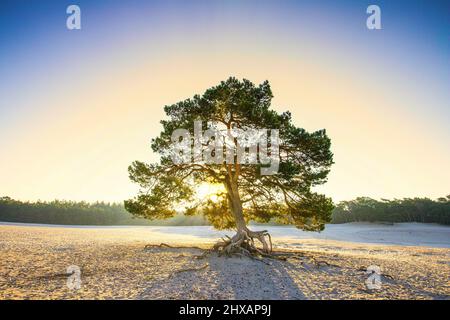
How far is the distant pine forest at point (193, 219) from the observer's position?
55.4 metres

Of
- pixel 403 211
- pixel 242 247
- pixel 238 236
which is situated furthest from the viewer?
pixel 403 211

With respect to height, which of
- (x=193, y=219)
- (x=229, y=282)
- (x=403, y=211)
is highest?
(x=229, y=282)

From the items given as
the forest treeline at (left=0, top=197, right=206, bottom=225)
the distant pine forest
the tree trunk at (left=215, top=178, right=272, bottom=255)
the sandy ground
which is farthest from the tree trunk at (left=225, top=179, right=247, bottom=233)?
the forest treeline at (left=0, top=197, right=206, bottom=225)

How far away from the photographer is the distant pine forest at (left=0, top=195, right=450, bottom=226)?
55416mm

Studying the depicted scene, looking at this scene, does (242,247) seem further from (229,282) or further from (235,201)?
(229,282)

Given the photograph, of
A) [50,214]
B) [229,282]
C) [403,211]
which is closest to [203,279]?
[229,282]

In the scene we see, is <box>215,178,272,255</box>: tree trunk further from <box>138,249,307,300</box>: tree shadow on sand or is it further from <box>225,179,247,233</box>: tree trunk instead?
<box>138,249,307,300</box>: tree shadow on sand

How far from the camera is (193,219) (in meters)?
→ 77.6

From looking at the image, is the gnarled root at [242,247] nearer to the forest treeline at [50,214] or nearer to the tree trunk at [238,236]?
the tree trunk at [238,236]

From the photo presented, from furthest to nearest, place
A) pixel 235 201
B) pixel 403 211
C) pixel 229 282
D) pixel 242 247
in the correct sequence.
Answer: pixel 403 211
pixel 235 201
pixel 242 247
pixel 229 282

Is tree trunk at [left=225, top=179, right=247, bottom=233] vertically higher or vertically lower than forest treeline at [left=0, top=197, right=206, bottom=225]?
higher

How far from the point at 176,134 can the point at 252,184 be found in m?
5.89

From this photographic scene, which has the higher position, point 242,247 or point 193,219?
point 242,247
